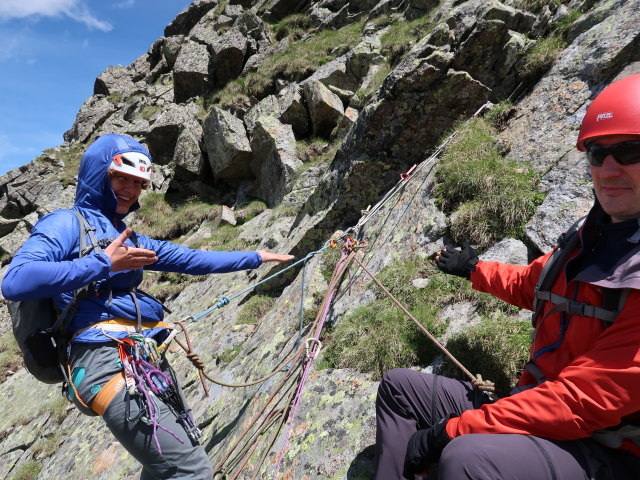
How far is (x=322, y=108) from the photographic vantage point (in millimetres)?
15445

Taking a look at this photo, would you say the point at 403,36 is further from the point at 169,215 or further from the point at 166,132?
the point at 169,215

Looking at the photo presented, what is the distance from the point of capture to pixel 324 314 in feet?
16.2

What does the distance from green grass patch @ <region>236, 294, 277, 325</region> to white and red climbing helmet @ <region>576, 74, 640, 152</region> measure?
5959 millimetres

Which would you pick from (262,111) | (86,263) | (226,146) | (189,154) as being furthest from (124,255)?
(262,111)

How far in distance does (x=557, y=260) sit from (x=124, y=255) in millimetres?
3426

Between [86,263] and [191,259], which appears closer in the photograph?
[86,263]

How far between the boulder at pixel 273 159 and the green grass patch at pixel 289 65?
601 cm

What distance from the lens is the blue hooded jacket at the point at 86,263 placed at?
9.21 ft

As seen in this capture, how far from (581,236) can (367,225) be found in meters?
4.08

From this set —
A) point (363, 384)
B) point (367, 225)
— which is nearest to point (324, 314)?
point (363, 384)

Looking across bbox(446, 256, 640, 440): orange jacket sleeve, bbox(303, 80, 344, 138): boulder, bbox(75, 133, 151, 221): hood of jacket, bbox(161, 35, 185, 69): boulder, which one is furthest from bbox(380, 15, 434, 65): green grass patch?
bbox(161, 35, 185, 69): boulder

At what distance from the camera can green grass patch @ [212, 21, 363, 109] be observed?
2073cm

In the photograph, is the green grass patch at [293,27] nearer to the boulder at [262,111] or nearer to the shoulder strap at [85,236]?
the boulder at [262,111]

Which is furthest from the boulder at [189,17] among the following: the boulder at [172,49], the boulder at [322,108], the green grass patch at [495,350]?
the green grass patch at [495,350]
